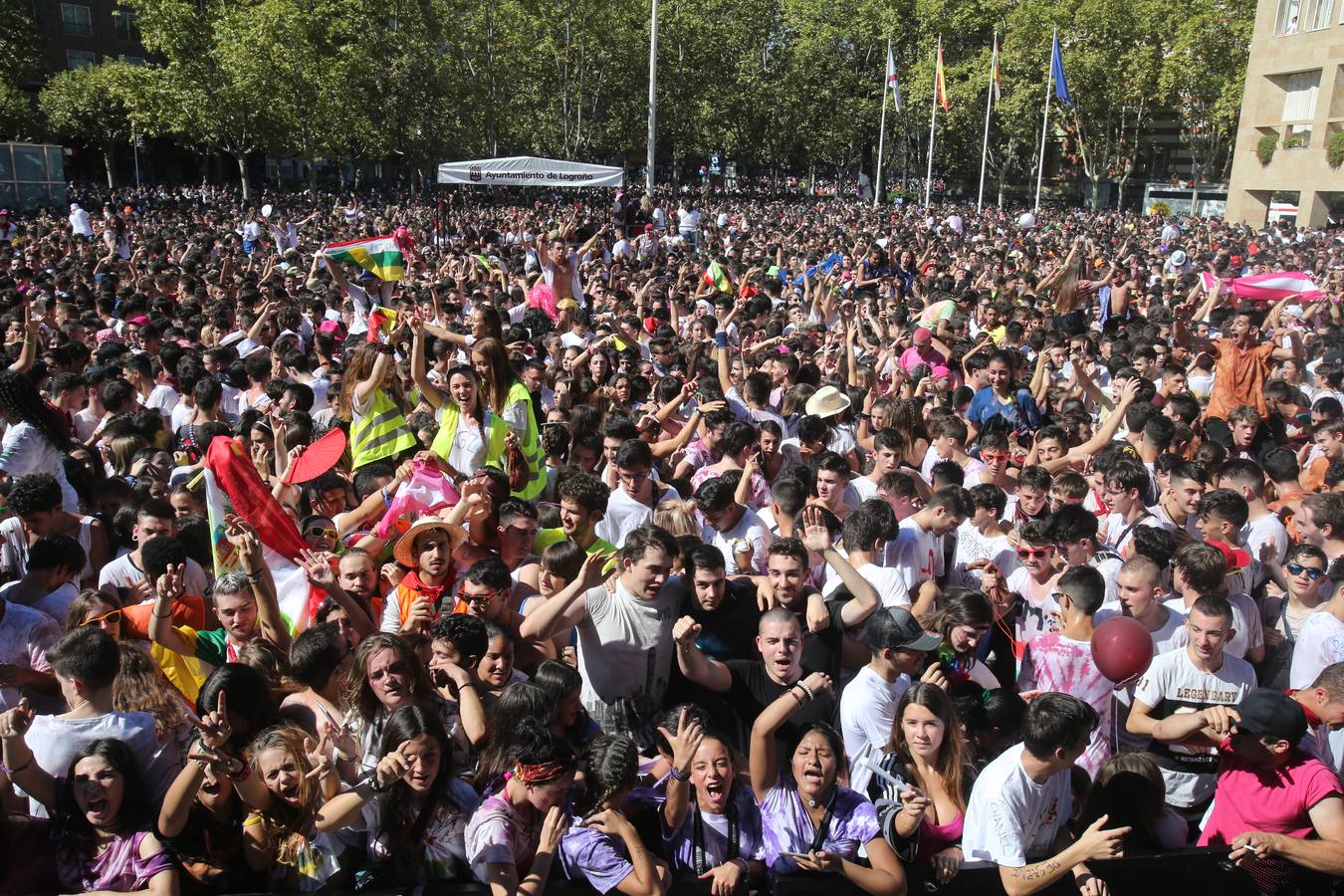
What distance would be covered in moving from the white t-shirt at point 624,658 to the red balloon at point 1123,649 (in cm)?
165

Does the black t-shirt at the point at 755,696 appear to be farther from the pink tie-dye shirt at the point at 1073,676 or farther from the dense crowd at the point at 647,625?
the pink tie-dye shirt at the point at 1073,676

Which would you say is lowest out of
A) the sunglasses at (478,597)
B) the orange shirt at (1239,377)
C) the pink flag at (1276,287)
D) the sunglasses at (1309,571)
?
the sunglasses at (478,597)

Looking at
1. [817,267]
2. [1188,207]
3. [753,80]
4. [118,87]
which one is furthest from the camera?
[753,80]

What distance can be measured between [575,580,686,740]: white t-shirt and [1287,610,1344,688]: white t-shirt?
2659 mm

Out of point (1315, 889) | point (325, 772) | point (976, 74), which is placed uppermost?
point (976, 74)

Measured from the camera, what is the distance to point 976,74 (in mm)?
54062

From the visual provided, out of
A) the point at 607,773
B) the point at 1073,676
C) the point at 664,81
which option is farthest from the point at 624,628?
the point at 664,81

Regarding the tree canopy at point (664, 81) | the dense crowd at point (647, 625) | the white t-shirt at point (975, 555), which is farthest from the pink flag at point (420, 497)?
the tree canopy at point (664, 81)

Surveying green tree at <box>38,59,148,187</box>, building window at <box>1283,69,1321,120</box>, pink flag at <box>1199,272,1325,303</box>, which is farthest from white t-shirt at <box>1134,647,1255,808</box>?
green tree at <box>38,59,148,187</box>

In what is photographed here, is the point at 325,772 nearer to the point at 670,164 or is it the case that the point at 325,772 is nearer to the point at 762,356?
the point at 762,356

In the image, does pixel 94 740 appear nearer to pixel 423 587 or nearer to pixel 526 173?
pixel 423 587

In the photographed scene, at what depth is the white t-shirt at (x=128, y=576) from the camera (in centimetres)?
456

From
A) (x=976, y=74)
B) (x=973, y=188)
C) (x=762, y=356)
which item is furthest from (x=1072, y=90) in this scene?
(x=762, y=356)

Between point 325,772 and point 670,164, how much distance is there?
222ft
